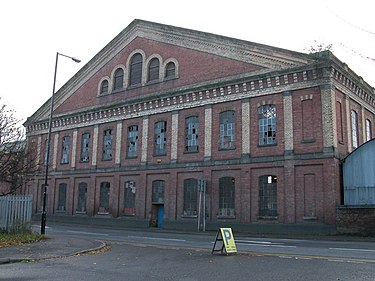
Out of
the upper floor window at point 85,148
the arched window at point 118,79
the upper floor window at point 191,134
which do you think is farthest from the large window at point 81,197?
the upper floor window at point 191,134

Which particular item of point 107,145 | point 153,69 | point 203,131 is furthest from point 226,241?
Result: point 107,145

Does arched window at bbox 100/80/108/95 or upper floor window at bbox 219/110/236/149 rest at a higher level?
arched window at bbox 100/80/108/95

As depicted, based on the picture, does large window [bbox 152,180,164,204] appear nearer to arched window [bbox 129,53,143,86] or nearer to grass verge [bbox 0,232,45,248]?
arched window [bbox 129,53,143,86]

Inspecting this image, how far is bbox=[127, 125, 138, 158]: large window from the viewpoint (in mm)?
32875

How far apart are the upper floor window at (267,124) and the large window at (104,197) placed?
559 inches

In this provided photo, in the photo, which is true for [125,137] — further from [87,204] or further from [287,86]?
[287,86]

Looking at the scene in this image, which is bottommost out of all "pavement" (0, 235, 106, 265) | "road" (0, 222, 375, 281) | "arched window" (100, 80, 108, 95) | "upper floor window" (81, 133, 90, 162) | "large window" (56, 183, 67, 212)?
"pavement" (0, 235, 106, 265)

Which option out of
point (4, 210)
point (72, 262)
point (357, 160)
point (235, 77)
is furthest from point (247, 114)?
point (72, 262)

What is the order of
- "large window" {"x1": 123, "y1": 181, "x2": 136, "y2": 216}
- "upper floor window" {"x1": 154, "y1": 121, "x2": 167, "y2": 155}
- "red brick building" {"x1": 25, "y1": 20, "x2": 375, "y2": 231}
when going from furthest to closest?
"large window" {"x1": 123, "y1": 181, "x2": 136, "y2": 216}, "upper floor window" {"x1": 154, "y1": 121, "x2": 167, "y2": 155}, "red brick building" {"x1": 25, "y1": 20, "x2": 375, "y2": 231}

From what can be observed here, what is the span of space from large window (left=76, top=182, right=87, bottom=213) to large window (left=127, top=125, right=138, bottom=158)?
→ 19.0ft

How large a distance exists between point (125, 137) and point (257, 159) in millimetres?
12262

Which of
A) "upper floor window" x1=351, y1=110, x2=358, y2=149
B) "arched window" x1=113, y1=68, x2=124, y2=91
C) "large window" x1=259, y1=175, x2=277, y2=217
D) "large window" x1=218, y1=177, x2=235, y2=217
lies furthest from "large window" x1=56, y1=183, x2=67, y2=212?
"upper floor window" x1=351, y1=110, x2=358, y2=149

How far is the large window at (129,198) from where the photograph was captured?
3194cm

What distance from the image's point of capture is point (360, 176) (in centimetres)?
2330
